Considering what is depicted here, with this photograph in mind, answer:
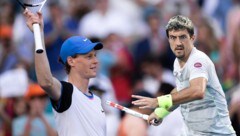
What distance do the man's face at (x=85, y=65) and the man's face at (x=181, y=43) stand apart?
78 cm

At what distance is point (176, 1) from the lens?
18.4 meters

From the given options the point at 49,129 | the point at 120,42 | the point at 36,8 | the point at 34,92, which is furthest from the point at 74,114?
the point at 120,42

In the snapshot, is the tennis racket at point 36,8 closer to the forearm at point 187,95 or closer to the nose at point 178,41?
the nose at point 178,41

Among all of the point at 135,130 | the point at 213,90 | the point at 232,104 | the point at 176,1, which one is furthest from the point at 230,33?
the point at 213,90

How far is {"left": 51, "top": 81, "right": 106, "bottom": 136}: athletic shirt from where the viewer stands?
354 inches

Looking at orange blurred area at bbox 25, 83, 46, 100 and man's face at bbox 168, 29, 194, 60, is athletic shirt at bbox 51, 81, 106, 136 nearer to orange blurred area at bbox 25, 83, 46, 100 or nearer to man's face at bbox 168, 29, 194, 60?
man's face at bbox 168, 29, 194, 60

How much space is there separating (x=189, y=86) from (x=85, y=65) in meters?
0.97

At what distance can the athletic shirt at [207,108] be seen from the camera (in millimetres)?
9617

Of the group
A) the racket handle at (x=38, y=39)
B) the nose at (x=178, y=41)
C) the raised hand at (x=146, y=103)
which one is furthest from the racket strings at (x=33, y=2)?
the nose at (x=178, y=41)

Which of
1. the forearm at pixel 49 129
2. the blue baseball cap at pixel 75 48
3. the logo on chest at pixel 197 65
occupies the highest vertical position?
the blue baseball cap at pixel 75 48

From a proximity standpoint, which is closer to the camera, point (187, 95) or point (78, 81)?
point (187, 95)

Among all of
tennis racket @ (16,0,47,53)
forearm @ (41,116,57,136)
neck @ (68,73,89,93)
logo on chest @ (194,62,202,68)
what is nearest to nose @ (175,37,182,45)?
logo on chest @ (194,62,202,68)

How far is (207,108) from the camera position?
9680mm

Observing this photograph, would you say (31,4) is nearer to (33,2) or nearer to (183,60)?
(33,2)
